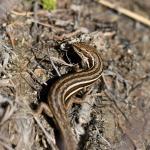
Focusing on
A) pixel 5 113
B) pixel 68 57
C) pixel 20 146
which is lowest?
pixel 20 146

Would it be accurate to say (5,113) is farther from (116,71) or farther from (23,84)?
(116,71)

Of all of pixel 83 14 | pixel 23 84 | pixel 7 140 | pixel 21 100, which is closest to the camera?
pixel 7 140

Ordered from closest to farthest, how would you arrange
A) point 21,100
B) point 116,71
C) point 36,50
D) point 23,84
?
1. point 21,100
2. point 23,84
3. point 36,50
4. point 116,71

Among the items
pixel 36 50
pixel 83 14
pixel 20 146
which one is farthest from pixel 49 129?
pixel 83 14
